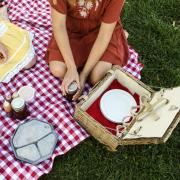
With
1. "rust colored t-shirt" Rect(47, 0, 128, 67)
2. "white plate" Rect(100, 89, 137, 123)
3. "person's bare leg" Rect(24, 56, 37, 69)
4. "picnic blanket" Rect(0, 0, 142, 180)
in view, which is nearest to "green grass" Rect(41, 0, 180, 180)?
"picnic blanket" Rect(0, 0, 142, 180)

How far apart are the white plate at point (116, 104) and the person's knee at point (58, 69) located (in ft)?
1.06

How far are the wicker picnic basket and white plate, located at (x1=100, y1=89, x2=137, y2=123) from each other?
0.06 m

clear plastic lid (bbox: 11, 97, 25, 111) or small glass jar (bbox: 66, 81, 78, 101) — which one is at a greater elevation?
small glass jar (bbox: 66, 81, 78, 101)

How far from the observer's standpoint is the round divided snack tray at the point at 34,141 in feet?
7.20

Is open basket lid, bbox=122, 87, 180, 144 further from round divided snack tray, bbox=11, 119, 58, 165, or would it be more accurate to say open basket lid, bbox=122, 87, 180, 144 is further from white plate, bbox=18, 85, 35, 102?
white plate, bbox=18, 85, 35, 102

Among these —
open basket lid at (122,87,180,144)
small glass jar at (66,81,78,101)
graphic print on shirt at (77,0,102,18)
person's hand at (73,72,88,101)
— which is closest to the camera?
open basket lid at (122,87,180,144)

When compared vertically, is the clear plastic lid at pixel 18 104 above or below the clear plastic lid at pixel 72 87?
below

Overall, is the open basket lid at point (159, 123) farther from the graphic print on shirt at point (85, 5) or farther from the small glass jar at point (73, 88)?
the graphic print on shirt at point (85, 5)

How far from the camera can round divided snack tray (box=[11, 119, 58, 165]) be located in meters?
2.20

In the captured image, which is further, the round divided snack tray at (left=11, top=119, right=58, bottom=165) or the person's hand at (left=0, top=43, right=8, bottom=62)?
the person's hand at (left=0, top=43, right=8, bottom=62)

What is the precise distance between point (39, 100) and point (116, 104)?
0.53m

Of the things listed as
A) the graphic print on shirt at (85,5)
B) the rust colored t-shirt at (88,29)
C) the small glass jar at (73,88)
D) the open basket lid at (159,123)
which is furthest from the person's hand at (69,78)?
the open basket lid at (159,123)

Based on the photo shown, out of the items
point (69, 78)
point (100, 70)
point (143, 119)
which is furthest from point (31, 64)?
point (143, 119)

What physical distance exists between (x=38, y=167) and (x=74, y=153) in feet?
0.86
